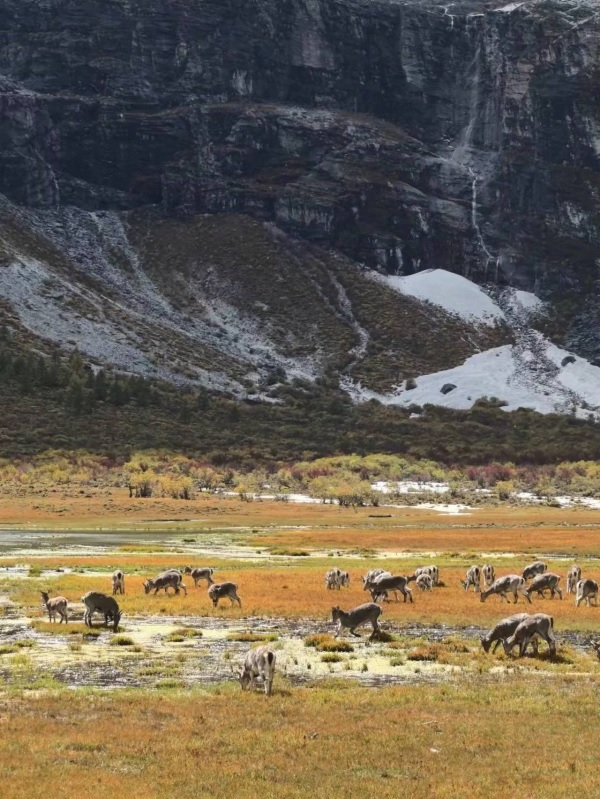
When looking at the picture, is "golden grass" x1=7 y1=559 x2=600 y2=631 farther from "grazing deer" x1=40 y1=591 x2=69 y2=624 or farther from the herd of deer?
"grazing deer" x1=40 y1=591 x2=69 y2=624

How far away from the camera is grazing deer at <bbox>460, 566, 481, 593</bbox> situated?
3835 cm

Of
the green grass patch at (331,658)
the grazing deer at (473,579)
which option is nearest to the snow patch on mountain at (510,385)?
the grazing deer at (473,579)

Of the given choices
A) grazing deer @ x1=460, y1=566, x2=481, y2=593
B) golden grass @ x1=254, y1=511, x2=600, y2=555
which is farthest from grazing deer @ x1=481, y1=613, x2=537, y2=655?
golden grass @ x1=254, y1=511, x2=600, y2=555

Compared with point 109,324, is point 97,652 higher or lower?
lower

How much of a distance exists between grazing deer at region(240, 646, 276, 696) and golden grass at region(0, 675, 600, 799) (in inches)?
13.7

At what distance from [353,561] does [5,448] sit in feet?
271

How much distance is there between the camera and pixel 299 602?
34094mm

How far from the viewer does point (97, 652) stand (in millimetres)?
24719

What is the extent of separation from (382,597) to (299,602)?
2745 millimetres

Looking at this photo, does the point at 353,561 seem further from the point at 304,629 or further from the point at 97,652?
the point at 97,652

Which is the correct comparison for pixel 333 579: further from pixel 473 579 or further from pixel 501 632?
pixel 501 632

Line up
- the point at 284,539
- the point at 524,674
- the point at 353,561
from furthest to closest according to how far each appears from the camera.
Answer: the point at 284,539
the point at 353,561
the point at 524,674

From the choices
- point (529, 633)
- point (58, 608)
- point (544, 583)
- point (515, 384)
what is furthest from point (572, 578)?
point (515, 384)

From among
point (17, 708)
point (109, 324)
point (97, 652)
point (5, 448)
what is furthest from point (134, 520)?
point (109, 324)
